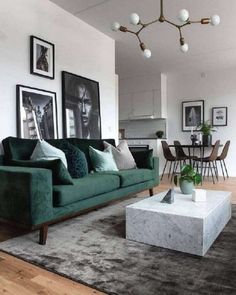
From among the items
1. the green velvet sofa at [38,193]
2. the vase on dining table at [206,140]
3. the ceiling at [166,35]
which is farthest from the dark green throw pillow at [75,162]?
the vase on dining table at [206,140]

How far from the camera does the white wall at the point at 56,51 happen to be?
305cm

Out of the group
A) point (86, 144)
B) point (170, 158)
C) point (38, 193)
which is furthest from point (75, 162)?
point (170, 158)

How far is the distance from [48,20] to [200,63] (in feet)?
12.7

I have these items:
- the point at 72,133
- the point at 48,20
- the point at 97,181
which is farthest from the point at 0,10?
the point at 97,181

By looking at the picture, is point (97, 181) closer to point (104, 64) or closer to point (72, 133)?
point (72, 133)

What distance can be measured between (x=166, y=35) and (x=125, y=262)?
401 centimetres

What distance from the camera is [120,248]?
6.82 feet

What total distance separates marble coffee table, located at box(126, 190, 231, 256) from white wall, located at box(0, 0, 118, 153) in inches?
72.8

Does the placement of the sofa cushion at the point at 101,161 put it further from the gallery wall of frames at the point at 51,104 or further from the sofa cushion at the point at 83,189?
the gallery wall of frames at the point at 51,104

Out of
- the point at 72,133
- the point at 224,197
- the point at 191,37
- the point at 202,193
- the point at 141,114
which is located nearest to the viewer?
the point at 202,193

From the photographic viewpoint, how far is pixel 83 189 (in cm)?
255

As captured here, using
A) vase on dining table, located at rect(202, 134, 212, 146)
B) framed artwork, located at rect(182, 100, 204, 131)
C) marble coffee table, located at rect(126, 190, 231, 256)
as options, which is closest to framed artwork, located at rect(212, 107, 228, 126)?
framed artwork, located at rect(182, 100, 204, 131)

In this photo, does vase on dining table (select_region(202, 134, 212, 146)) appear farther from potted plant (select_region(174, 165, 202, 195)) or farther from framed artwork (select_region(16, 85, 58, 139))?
framed artwork (select_region(16, 85, 58, 139))

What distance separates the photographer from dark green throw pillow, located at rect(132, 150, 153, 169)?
397 centimetres
